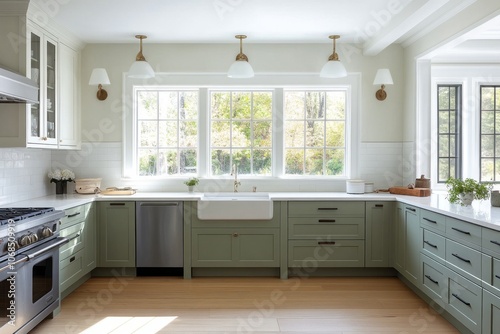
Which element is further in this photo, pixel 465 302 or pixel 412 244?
pixel 412 244

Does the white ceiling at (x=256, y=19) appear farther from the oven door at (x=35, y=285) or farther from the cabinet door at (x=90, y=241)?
the oven door at (x=35, y=285)

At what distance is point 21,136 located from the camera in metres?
3.68

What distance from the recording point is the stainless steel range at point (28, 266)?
2.66 meters

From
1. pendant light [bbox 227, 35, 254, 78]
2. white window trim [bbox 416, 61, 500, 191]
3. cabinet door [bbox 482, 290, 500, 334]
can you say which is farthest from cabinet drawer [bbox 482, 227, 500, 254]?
pendant light [bbox 227, 35, 254, 78]

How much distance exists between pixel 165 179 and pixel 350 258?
7.35 ft

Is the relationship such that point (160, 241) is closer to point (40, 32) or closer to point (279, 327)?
point (279, 327)

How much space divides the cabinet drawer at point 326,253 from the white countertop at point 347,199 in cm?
46

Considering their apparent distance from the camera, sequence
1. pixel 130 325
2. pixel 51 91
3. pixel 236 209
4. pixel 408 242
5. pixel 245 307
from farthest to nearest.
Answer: pixel 236 209
pixel 51 91
pixel 408 242
pixel 245 307
pixel 130 325

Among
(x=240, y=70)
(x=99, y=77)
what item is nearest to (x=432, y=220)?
(x=240, y=70)

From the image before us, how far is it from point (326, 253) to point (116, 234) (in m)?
2.18

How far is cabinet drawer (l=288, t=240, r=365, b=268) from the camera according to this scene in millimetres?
4480

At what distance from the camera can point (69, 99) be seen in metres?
4.68

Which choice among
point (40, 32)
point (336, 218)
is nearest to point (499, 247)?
point (336, 218)

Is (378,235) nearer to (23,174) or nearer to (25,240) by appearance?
(25,240)
